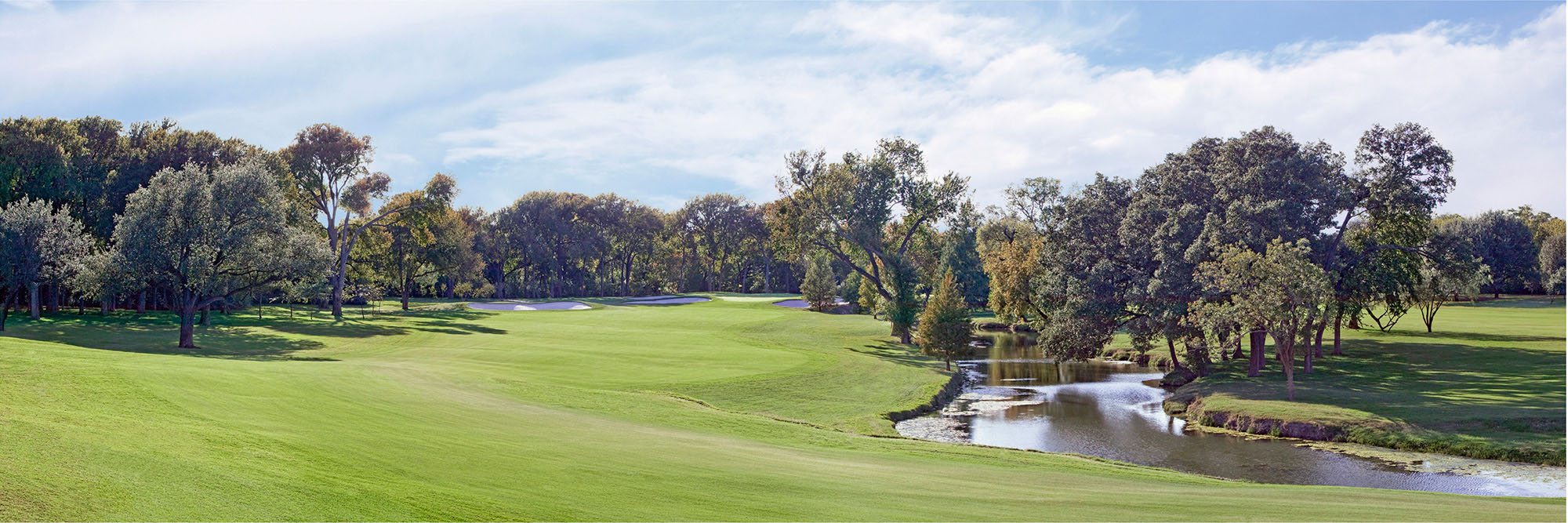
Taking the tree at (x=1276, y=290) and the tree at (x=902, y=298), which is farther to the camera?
the tree at (x=902, y=298)

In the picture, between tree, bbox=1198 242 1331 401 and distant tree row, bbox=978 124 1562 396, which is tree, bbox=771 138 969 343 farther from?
tree, bbox=1198 242 1331 401

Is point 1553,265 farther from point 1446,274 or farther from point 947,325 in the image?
point 947,325

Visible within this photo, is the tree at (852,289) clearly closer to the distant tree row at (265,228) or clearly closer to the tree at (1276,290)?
the distant tree row at (265,228)

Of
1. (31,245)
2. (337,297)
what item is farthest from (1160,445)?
(337,297)

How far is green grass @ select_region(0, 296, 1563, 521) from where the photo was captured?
938cm

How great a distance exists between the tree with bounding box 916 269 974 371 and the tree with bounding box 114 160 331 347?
33.4 m

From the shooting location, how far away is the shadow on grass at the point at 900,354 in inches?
1917

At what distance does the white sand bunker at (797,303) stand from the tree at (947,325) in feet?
157

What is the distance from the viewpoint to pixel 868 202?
2383 inches

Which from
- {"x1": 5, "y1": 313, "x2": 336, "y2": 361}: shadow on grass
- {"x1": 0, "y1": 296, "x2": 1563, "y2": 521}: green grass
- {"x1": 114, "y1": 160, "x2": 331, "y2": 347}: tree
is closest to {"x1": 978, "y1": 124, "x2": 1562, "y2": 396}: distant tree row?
{"x1": 0, "y1": 296, "x2": 1563, "y2": 521}: green grass

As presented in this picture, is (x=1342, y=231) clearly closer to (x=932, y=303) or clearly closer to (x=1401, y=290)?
(x=1401, y=290)

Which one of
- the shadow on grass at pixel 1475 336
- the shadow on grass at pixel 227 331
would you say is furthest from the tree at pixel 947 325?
the shadow on grass at pixel 1475 336

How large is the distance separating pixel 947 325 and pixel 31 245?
51708 millimetres

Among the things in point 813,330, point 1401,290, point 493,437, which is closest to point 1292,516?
point 493,437
